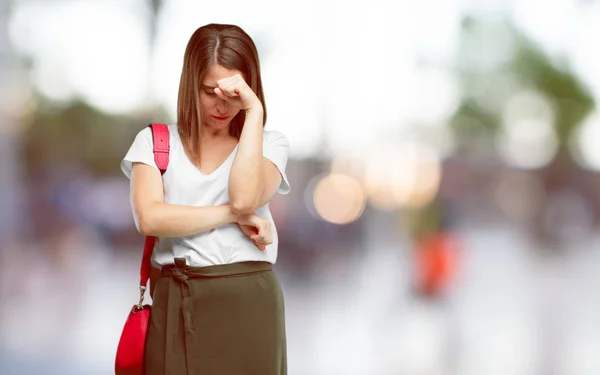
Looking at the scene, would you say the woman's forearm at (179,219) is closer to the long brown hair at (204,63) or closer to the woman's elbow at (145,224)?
the woman's elbow at (145,224)

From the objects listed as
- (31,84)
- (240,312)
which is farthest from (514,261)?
(240,312)

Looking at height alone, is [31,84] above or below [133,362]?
above

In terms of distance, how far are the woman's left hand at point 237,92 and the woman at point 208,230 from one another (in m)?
0.01

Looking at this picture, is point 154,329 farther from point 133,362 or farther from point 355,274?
point 355,274

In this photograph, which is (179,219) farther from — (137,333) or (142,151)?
(137,333)

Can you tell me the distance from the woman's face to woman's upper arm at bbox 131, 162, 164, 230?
0.50ft

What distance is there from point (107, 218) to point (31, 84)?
341 centimetres

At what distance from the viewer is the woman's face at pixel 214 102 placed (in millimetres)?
1590

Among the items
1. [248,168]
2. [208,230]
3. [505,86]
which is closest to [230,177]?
[248,168]

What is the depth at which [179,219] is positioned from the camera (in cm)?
157

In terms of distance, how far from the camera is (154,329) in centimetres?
166

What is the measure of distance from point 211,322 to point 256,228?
211mm

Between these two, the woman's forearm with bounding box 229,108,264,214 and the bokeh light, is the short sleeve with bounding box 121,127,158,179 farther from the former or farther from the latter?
the bokeh light

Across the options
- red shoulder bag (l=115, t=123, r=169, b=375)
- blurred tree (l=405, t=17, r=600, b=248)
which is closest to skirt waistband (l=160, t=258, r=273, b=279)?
red shoulder bag (l=115, t=123, r=169, b=375)
